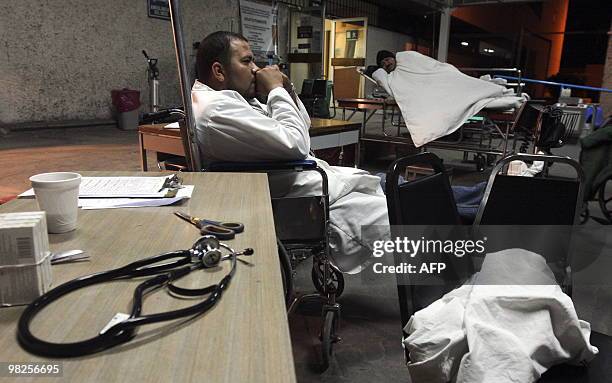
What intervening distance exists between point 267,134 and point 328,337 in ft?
2.39

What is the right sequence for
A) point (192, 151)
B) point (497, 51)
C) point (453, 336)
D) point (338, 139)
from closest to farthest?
point (453, 336)
point (192, 151)
point (338, 139)
point (497, 51)

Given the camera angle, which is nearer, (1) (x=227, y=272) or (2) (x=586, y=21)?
(1) (x=227, y=272)

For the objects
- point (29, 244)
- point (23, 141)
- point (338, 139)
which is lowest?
point (23, 141)

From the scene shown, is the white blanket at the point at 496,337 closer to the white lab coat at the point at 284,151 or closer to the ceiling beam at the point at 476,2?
the white lab coat at the point at 284,151

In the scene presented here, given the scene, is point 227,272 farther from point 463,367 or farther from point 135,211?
point 463,367

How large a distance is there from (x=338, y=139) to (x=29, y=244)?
8.44ft

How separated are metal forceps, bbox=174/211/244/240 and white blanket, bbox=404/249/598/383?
16.9 inches

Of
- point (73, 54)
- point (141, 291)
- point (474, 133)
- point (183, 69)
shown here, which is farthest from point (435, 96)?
point (73, 54)

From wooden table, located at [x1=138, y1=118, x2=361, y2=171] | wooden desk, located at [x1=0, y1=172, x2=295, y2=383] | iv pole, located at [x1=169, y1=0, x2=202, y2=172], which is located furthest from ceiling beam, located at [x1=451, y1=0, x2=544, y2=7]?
wooden desk, located at [x1=0, y1=172, x2=295, y2=383]

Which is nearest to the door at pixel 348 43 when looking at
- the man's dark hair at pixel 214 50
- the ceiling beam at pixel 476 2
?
the ceiling beam at pixel 476 2

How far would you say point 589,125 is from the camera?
25.1ft

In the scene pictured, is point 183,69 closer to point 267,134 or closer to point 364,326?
point 267,134

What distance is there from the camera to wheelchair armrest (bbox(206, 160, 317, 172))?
1.48 metres

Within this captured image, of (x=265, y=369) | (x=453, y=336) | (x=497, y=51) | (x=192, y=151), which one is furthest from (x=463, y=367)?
(x=497, y=51)
